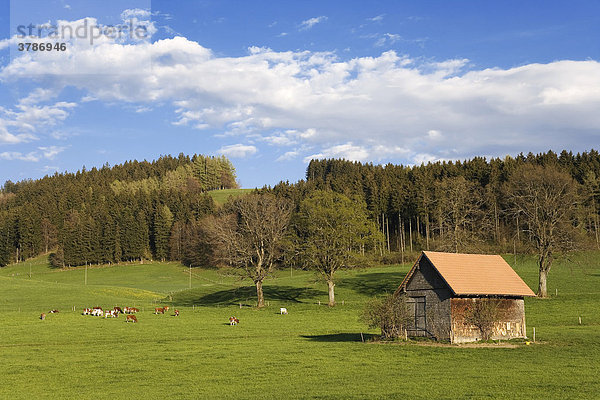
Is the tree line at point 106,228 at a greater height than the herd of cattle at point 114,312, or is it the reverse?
the tree line at point 106,228

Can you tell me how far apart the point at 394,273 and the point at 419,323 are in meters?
43.6

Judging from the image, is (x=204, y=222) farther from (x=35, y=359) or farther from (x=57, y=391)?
(x=57, y=391)

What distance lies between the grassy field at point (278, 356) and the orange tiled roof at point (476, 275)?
454cm

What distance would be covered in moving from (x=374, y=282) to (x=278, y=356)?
1911 inches

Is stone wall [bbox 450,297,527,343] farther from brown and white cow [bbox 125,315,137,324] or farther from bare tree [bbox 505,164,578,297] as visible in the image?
brown and white cow [bbox 125,315,137,324]

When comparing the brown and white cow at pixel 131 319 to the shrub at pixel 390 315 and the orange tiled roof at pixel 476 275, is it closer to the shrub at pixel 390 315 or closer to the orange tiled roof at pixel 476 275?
the shrub at pixel 390 315

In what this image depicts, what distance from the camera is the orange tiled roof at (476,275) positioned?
42.4 m

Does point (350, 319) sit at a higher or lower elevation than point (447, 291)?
lower

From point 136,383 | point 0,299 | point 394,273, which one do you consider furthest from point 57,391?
point 394,273

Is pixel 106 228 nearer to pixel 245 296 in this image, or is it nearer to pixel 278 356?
pixel 245 296

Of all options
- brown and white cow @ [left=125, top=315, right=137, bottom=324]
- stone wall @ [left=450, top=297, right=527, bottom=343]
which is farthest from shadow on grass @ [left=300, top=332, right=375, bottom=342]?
brown and white cow @ [left=125, top=315, right=137, bottom=324]

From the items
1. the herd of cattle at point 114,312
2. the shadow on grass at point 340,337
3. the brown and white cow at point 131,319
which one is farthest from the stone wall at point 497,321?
the brown and white cow at point 131,319

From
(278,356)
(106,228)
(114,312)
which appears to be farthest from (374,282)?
(106,228)

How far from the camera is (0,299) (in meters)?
74.8
